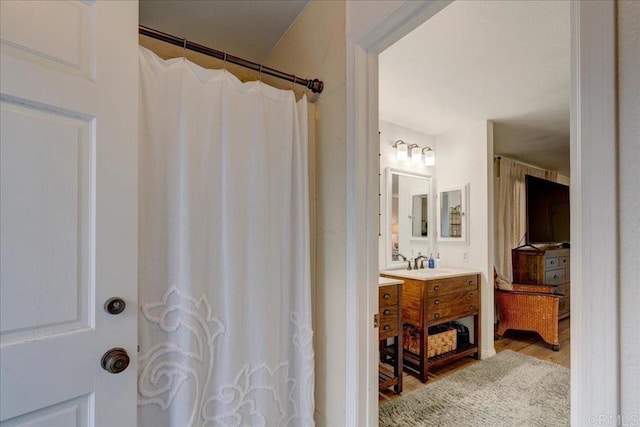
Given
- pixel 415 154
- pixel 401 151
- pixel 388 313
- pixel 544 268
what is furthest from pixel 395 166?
pixel 544 268

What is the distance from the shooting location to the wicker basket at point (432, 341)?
273 centimetres

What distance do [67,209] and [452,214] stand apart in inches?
134

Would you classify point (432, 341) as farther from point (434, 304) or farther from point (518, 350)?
point (518, 350)

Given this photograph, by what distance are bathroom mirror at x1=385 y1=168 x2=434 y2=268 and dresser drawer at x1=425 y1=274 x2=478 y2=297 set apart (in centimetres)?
52

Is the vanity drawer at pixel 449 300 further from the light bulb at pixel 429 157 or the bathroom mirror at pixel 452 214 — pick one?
the light bulb at pixel 429 157

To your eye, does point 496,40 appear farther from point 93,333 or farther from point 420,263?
point 93,333

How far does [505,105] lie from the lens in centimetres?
284

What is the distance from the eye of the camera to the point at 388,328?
233 cm

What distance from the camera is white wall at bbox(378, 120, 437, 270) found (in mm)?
3076

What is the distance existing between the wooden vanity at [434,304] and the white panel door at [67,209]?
7.39 feet

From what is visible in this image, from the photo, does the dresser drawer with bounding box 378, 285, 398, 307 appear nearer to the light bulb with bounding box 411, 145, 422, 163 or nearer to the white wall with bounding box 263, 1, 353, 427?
the white wall with bounding box 263, 1, 353, 427

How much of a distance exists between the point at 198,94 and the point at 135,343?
0.90m

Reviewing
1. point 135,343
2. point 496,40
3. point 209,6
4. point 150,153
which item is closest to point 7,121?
point 150,153

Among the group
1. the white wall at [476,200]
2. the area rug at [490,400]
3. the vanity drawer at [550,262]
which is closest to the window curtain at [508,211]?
the vanity drawer at [550,262]
